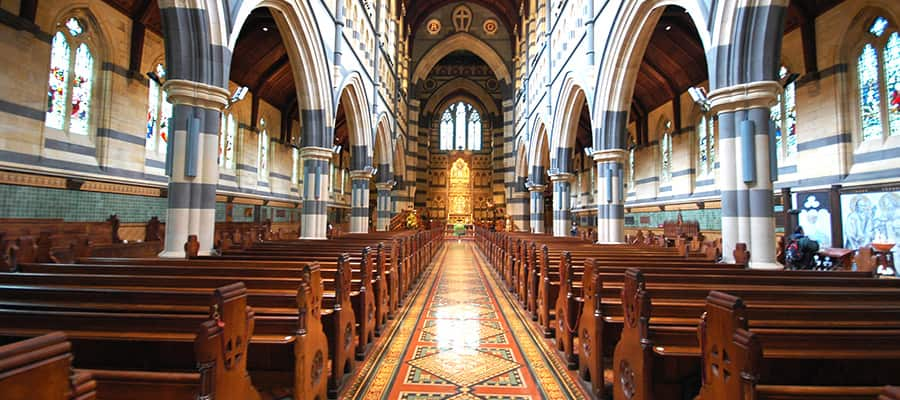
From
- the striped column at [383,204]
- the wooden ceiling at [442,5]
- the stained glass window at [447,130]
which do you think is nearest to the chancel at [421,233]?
the striped column at [383,204]

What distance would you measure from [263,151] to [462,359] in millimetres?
14904

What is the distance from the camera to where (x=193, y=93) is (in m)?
6.36

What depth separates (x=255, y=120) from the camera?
1538 centimetres

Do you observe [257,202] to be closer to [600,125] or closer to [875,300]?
[600,125]

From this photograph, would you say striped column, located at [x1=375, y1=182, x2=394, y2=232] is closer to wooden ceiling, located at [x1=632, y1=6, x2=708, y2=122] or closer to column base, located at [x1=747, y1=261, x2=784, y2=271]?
wooden ceiling, located at [x1=632, y1=6, x2=708, y2=122]

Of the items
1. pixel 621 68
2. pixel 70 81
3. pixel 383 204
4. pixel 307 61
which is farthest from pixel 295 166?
pixel 621 68

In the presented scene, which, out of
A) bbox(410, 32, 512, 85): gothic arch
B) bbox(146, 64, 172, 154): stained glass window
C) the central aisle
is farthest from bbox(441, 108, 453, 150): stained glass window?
the central aisle

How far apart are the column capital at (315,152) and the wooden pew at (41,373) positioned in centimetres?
1057

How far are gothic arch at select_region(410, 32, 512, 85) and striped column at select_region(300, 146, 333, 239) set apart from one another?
17.6 meters

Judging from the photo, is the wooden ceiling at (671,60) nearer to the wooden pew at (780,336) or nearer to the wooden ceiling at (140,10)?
the wooden pew at (780,336)

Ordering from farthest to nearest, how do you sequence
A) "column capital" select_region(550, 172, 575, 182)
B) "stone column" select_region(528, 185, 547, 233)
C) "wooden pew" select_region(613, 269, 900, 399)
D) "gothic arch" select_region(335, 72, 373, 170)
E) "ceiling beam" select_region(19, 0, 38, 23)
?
"stone column" select_region(528, 185, 547, 233) → "column capital" select_region(550, 172, 575, 182) → "gothic arch" select_region(335, 72, 373, 170) → "ceiling beam" select_region(19, 0, 38, 23) → "wooden pew" select_region(613, 269, 900, 399)

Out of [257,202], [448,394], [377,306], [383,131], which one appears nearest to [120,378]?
[448,394]

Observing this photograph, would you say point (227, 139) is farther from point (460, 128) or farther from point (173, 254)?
point (460, 128)

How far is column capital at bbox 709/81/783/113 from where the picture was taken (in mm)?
5793
